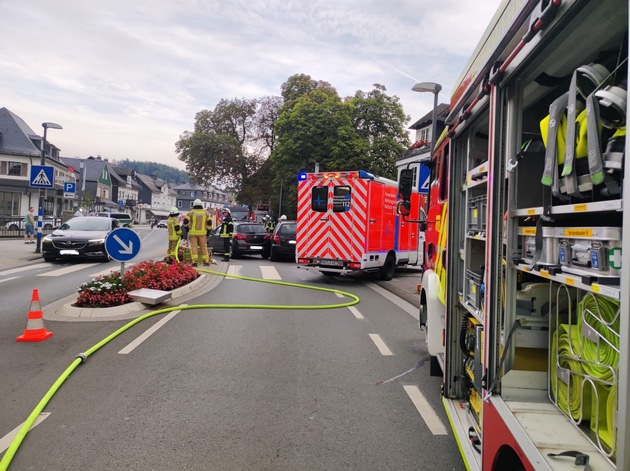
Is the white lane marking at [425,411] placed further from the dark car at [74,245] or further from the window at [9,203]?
the window at [9,203]

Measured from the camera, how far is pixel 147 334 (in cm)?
676

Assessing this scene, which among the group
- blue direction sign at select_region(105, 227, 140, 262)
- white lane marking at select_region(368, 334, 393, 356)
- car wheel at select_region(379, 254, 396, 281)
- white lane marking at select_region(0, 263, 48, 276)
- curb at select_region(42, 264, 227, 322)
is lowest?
white lane marking at select_region(368, 334, 393, 356)

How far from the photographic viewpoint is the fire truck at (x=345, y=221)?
12227 millimetres

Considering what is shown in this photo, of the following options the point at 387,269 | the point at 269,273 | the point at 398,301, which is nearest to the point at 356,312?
the point at 398,301

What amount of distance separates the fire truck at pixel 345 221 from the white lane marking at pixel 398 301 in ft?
1.95

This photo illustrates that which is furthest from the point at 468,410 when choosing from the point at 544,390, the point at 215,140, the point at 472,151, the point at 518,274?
the point at 215,140

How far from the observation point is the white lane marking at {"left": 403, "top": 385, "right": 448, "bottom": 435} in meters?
3.92

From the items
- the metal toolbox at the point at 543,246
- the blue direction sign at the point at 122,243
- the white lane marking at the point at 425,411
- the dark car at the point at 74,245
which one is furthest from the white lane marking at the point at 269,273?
the metal toolbox at the point at 543,246

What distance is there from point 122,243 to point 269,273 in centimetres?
683

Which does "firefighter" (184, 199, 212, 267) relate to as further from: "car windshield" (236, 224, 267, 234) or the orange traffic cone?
the orange traffic cone

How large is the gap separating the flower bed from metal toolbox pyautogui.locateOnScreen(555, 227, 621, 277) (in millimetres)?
7678

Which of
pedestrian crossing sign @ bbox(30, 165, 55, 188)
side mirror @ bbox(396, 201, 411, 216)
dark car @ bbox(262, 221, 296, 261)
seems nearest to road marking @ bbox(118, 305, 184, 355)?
side mirror @ bbox(396, 201, 411, 216)

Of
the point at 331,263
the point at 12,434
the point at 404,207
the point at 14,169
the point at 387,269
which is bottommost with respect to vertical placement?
the point at 12,434

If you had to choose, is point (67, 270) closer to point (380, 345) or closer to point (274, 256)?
point (274, 256)
